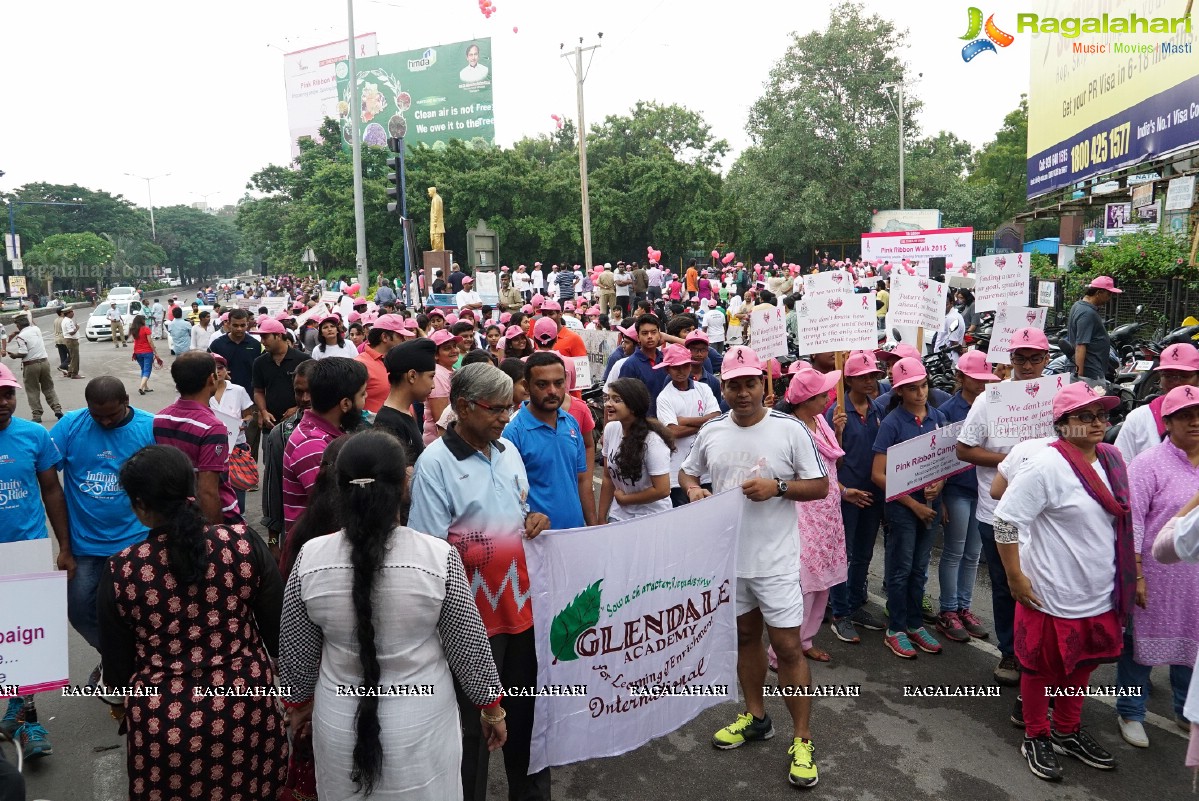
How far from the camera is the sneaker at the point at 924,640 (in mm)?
5375

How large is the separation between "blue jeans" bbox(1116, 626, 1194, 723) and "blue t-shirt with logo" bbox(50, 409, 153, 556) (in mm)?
4970

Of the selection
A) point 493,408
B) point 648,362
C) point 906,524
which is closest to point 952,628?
point 906,524

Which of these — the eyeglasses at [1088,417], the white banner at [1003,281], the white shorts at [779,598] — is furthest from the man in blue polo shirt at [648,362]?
the white banner at [1003,281]

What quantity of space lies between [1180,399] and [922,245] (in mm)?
16203

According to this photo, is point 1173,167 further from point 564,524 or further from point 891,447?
point 564,524

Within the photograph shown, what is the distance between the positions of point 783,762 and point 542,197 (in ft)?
123

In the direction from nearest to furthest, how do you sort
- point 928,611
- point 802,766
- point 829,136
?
point 802,766 < point 928,611 < point 829,136

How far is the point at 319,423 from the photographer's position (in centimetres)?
396

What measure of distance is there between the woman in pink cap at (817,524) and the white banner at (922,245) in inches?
543

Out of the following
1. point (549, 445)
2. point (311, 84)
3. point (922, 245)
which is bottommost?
point (549, 445)

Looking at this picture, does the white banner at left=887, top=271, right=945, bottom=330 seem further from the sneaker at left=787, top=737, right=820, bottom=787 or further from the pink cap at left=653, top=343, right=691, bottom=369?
Result: the sneaker at left=787, top=737, right=820, bottom=787

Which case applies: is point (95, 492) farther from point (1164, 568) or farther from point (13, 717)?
point (1164, 568)

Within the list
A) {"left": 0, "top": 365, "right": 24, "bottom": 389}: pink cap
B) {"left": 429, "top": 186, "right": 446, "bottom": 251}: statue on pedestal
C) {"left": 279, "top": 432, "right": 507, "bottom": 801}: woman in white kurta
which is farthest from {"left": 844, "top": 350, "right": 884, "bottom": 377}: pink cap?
{"left": 429, "top": 186, "right": 446, "bottom": 251}: statue on pedestal

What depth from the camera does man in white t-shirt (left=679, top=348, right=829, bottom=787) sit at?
4.08 metres
